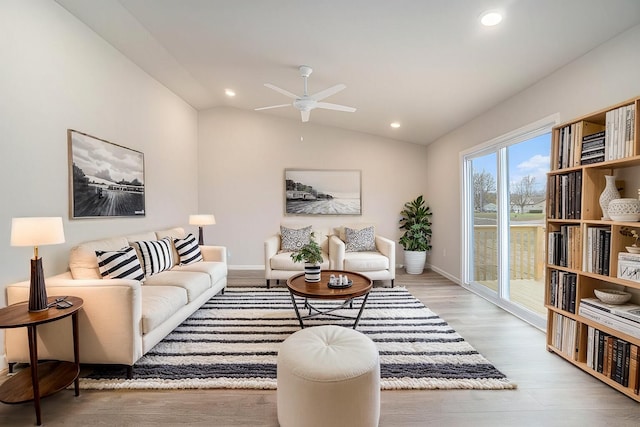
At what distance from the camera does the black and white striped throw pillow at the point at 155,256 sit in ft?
10.4

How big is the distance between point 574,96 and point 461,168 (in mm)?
2025

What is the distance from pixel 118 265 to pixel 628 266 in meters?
3.79

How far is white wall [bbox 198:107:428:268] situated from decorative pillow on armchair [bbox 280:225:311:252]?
72 centimetres

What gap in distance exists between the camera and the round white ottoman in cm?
148

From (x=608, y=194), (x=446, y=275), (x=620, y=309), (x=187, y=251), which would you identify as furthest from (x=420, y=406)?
(x=446, y=275)

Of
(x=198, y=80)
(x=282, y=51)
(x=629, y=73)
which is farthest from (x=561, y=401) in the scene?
(x=198, y=80)

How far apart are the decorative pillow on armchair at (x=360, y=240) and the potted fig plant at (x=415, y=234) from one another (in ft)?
2.87

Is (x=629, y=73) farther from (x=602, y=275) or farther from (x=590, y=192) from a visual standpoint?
(x=602, y=275)

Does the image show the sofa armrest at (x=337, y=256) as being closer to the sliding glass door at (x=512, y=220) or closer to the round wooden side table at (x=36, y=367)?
the sliding glass door at (x=512, y=220)

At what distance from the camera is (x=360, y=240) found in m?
4.84

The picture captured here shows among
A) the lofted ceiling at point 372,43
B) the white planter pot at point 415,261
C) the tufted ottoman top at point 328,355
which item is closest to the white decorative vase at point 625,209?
the lofted ceiling at point 372,43

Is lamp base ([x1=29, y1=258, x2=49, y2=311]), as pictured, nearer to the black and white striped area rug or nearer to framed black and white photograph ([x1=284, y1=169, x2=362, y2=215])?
the black and white striped area rug

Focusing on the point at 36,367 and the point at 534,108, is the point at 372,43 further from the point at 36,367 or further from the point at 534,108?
the point at 36,367

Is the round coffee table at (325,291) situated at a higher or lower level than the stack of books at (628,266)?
lower
